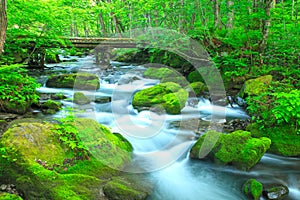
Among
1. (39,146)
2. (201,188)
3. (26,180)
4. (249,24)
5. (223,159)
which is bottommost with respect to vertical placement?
(201,188)

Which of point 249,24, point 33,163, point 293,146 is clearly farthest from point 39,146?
point 249,24

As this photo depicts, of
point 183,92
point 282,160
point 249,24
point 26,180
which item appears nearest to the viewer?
point 26,180

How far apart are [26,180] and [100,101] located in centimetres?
629

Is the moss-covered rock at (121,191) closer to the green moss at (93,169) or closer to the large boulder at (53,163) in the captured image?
the large boulder at (53,163)

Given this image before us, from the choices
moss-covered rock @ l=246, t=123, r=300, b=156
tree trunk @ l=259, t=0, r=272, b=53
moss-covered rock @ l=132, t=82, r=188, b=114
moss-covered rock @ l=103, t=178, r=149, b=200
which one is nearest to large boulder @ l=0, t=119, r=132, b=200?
moss-covered rock @ l=103, t=178, r=149, b=200

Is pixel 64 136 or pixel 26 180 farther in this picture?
pixel 64 136

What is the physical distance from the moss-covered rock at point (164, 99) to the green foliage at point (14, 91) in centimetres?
337

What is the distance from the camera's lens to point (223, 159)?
16.5 ft

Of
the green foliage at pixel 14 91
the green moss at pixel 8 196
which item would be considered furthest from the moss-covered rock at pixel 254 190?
the green foliage at pixel 14 91

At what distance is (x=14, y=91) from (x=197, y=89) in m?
6.51

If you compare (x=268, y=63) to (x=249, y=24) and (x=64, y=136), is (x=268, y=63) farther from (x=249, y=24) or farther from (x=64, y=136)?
(x=64, y=136)

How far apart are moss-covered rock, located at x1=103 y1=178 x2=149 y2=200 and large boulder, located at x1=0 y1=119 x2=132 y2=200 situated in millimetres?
144

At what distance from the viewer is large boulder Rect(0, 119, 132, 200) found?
3404 millimetres

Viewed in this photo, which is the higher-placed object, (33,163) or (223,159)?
(33,163)
